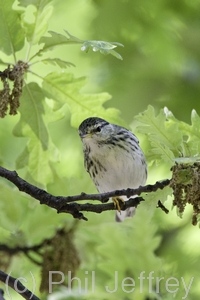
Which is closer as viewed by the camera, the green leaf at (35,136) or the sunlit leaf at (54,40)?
the sunlit leaf at (54,40)

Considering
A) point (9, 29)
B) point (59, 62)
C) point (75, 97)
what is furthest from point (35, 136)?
point (9, 29)

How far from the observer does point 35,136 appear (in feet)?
→ 7.71

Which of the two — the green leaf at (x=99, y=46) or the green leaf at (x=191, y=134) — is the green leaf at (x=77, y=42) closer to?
the green leaf at (x=99, y=46)

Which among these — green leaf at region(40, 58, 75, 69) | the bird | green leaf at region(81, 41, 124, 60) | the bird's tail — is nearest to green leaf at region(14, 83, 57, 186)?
green leaf at region(40, 58, 75, 69)

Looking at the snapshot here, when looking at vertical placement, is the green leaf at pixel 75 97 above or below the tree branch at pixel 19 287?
above

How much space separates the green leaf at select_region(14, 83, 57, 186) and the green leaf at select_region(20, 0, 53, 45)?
19 centimetres

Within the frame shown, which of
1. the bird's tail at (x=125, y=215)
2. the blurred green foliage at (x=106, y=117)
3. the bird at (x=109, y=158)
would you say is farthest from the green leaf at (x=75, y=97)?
the bird's tail at (x=125, y=215)

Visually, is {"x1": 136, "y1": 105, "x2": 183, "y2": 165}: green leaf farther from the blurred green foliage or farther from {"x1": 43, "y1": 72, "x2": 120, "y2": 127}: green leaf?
{"x1": 43, "y1": 72, "x2": 120, "y2": 127}: green leaf

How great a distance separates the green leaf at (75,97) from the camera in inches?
89.8

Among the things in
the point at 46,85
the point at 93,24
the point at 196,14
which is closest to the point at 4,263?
the point at 46,85

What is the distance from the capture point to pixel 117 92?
3322 mm

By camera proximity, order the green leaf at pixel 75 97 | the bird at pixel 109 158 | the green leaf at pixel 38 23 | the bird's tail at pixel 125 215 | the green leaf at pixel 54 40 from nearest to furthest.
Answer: the green leaf at pixel 54 40 → the green leaf at pixel 38 23 → the green leaf at pixel 75 97 → the bird at pixel 109 158 → the bird's tail at pixel 125 215

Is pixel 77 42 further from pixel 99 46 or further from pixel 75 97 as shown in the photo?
pixel 75 97

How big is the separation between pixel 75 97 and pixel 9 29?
0.37 metres
